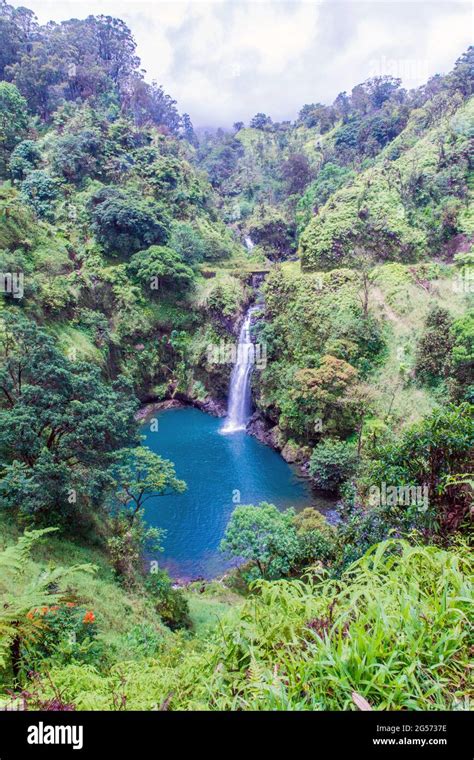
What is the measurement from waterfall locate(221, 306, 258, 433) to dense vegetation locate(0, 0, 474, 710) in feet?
2.87

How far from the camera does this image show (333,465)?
1570 cm

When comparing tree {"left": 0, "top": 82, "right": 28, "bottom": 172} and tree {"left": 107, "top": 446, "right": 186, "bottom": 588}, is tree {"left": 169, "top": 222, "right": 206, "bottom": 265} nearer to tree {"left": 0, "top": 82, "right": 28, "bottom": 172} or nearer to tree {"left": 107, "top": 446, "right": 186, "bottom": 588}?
tree {"left": 0, "top": 82, "right": 28, "bottom": 172}

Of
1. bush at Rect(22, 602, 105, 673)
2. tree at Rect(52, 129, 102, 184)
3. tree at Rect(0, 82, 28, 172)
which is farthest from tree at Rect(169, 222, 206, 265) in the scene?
bush at Rect(22, 602, 105, 673)

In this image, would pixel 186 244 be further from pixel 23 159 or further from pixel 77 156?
pixel 23 159

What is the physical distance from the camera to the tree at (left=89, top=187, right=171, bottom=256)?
23.8 m

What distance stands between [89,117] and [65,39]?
17090 millimetres

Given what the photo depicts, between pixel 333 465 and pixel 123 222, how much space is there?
18.3 metres

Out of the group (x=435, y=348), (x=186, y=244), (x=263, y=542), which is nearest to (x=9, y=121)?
(x=186, y=244)

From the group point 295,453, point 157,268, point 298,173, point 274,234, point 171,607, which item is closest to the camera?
point 171,607

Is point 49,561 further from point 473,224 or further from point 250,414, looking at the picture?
point 473,224

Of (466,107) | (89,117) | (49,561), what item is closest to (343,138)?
(466,107)
